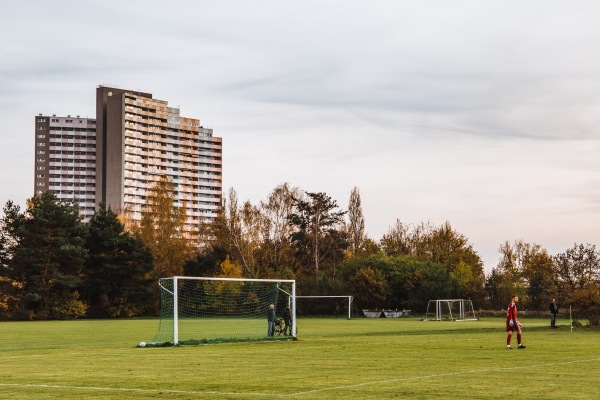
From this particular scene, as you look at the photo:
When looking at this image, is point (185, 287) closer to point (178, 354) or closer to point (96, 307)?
point (96, 307)

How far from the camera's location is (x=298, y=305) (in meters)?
92.5

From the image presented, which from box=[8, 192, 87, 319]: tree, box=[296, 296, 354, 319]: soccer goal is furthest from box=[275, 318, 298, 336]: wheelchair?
box=[296, 296, 354, 319]: soccer goal

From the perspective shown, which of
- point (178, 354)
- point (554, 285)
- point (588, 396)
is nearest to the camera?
point (588, 396)

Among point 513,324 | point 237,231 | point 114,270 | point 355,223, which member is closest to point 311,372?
point 513,324

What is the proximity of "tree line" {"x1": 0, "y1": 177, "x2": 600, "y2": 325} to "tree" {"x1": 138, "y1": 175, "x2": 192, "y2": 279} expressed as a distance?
0.42 feet

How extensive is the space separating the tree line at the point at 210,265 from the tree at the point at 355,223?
6703mm

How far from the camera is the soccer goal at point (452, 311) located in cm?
7875

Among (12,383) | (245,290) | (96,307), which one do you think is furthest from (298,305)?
(12,383)

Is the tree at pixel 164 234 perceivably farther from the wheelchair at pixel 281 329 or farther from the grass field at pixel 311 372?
the grass field at pixel 311 372

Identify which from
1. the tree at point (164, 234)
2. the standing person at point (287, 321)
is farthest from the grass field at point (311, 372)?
the tree at point (164, 234)

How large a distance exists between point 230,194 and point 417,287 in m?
26.4

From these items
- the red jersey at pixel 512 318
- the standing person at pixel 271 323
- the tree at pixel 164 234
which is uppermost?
the tree at pixel 164 234

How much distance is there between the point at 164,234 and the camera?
102812mm

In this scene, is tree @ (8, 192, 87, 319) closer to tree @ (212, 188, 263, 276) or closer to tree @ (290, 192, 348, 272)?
tree @ (212, 188, 263, 276)
